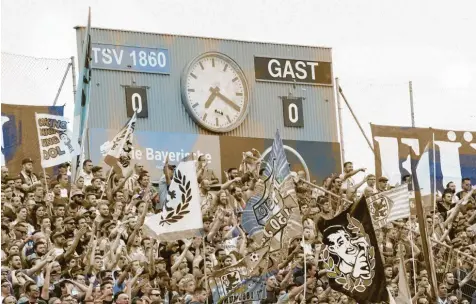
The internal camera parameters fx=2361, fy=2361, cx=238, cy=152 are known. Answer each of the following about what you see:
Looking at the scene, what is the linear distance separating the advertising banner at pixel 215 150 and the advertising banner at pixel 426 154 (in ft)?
5.09

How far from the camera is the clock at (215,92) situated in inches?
1874

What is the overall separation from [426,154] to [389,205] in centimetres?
694

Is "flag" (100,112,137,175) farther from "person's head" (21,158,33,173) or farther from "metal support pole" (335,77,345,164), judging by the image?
"metal support pole" (335,77,345,164)

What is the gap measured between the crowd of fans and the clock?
3.69 m

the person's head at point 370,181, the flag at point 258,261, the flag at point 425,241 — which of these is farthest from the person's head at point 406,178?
the flag at point 258,261

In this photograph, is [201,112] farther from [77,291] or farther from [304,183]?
[77,291]

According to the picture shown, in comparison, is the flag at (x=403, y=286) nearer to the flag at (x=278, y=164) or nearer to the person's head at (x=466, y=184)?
the flag at (x=278, y=164)

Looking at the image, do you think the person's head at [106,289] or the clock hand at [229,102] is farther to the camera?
the clock hand at [229,102]

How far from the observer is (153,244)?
38312 mm

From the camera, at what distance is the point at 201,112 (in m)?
47.6

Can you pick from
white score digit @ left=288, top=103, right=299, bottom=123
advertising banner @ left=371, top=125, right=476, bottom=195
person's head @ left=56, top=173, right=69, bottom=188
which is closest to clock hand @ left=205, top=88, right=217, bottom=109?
white score digit @ left=288, top=103, right=299, bottom=123

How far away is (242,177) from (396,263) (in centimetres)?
320

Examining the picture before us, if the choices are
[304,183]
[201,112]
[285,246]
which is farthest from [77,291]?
[201,112]

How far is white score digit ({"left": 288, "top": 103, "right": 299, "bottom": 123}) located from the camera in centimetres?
4919
